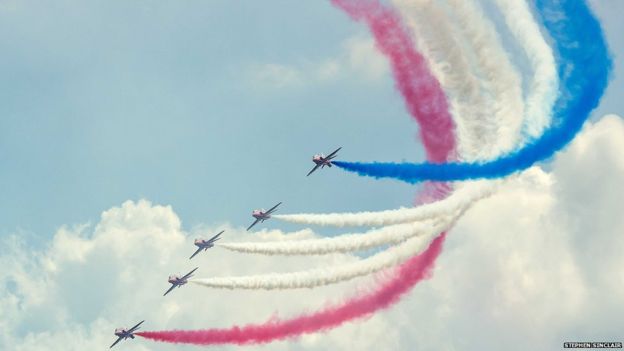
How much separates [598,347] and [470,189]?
32.0 metres

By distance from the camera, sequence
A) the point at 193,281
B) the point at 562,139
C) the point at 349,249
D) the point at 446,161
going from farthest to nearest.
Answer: the point at 193,281 < the point at 349,249 < the point at 446,161 < the point at 562,139

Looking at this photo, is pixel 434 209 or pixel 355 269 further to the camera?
pixel 355 269

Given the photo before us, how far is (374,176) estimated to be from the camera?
8212cm

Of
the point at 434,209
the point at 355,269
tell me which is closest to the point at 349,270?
the point at 355,269

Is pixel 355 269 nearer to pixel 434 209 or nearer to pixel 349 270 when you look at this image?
pixel 349 270

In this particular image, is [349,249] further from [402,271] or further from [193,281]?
[193,281]

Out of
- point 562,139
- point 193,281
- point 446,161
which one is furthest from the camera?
point 193,281

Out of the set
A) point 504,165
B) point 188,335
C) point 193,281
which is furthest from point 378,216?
point 188,335

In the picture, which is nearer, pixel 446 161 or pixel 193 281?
pixel 446 161

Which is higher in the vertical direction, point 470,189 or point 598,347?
point 470,189

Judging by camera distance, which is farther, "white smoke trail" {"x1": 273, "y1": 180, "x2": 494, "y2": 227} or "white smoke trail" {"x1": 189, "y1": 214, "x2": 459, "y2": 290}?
"white smoke trail" {"x1": 189, "y1": 214, "x2": 459, "y2": 290}

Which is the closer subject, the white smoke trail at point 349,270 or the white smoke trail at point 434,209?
the white smoke trail at point 434,209

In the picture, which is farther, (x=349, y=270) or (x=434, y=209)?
(x=349, y=270)

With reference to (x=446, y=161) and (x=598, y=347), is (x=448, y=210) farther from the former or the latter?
(x=598, y=347)
